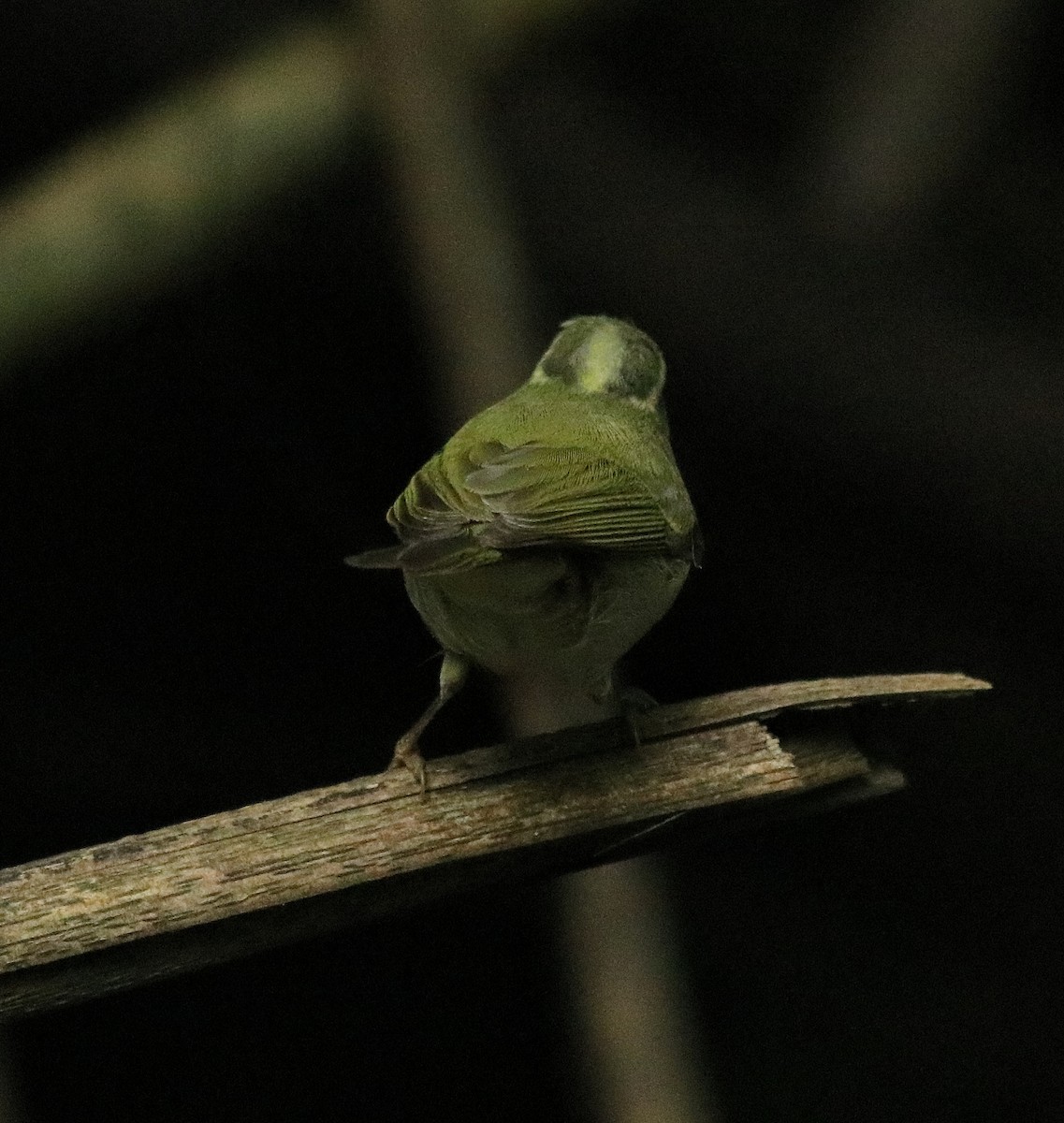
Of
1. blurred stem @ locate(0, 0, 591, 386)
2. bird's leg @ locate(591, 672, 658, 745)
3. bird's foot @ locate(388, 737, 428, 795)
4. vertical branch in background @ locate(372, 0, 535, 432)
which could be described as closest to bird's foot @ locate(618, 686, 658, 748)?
bird's leg @ locate(591, 672, 658, 745)

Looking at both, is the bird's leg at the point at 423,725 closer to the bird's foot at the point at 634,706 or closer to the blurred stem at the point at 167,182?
the bird's foot at the point at 634,706

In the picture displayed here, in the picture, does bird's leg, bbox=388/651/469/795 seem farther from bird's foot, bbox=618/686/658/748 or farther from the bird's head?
the bird's head

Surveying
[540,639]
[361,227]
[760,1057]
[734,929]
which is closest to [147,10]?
[361,227]

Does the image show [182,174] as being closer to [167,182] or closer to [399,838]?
[167,182]

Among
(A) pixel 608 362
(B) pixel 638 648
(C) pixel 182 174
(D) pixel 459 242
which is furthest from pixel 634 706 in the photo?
(C) pixel 182 174

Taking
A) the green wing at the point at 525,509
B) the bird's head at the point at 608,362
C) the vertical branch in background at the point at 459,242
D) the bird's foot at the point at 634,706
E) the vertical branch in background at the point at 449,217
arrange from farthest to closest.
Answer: the vertical branch in background at the point at 449,217
the vertical branch in background at the point at 459,242
the bird's head at the point at 608,362
the bird's foot at the point at 634,706
the green wing at the point at 525,509

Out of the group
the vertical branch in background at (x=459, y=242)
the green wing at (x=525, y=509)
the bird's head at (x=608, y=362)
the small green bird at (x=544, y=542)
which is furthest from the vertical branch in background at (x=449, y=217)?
the green wing at (x=525, y=509)

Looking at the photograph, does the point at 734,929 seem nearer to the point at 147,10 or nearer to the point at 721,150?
the point at 721,150
